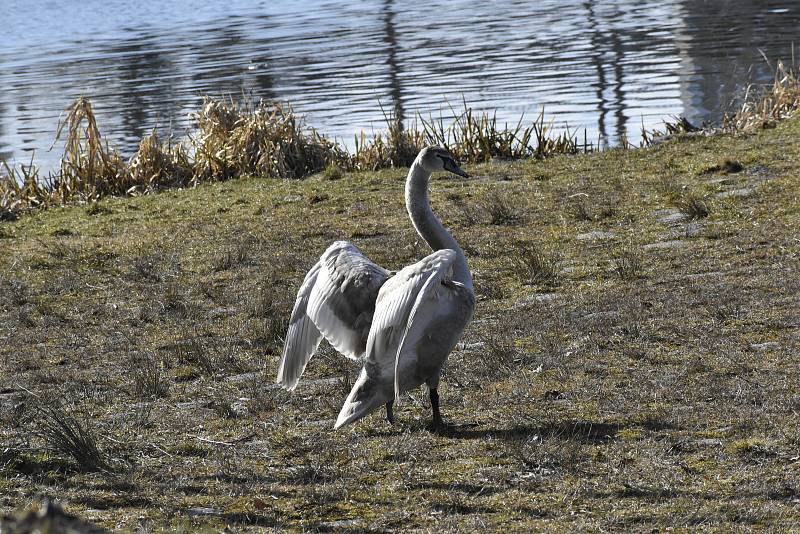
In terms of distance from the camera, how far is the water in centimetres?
2202

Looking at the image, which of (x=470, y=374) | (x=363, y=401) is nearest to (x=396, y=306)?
(x=363, y=401)

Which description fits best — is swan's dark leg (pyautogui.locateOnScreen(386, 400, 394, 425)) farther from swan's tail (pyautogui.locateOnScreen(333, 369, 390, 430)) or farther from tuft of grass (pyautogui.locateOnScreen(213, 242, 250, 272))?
tuft of grass (pyautogui.locateOnScreen(213, 242, 250, 272))

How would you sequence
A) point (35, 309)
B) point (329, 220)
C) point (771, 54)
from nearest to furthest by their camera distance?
point (35, 309)
point (329, 220)
point (771, 54)

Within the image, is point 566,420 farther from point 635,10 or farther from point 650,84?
point 635,10

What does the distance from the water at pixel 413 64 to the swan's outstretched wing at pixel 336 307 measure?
11.9m

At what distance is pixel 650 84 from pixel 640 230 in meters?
14.0

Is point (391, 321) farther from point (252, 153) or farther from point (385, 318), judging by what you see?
point (252, 153)

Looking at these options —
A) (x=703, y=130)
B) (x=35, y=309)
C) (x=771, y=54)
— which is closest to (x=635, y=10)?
(x=771, y=54)

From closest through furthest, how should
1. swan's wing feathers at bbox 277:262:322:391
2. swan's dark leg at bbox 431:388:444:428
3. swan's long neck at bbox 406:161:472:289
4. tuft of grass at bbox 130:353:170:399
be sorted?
swan's dark leg at bbox 431:388:444:428 < swan's wing feathers at bbox 277:262:322:391 < swan's long neck at bbox 406:161:472:289 < tuft of grass at bbox 130:353:170:399

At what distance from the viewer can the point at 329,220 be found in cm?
1233

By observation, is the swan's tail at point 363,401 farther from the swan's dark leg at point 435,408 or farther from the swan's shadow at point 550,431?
the swan's shadow at point 550,431

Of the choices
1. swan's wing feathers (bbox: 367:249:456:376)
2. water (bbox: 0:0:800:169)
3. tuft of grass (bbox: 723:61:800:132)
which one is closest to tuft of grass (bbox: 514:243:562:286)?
swan's wing feathers (bbox: 367:249:456:376)

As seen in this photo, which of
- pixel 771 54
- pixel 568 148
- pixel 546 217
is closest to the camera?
pixel 546 217

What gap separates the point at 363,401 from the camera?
5699 millimetres
